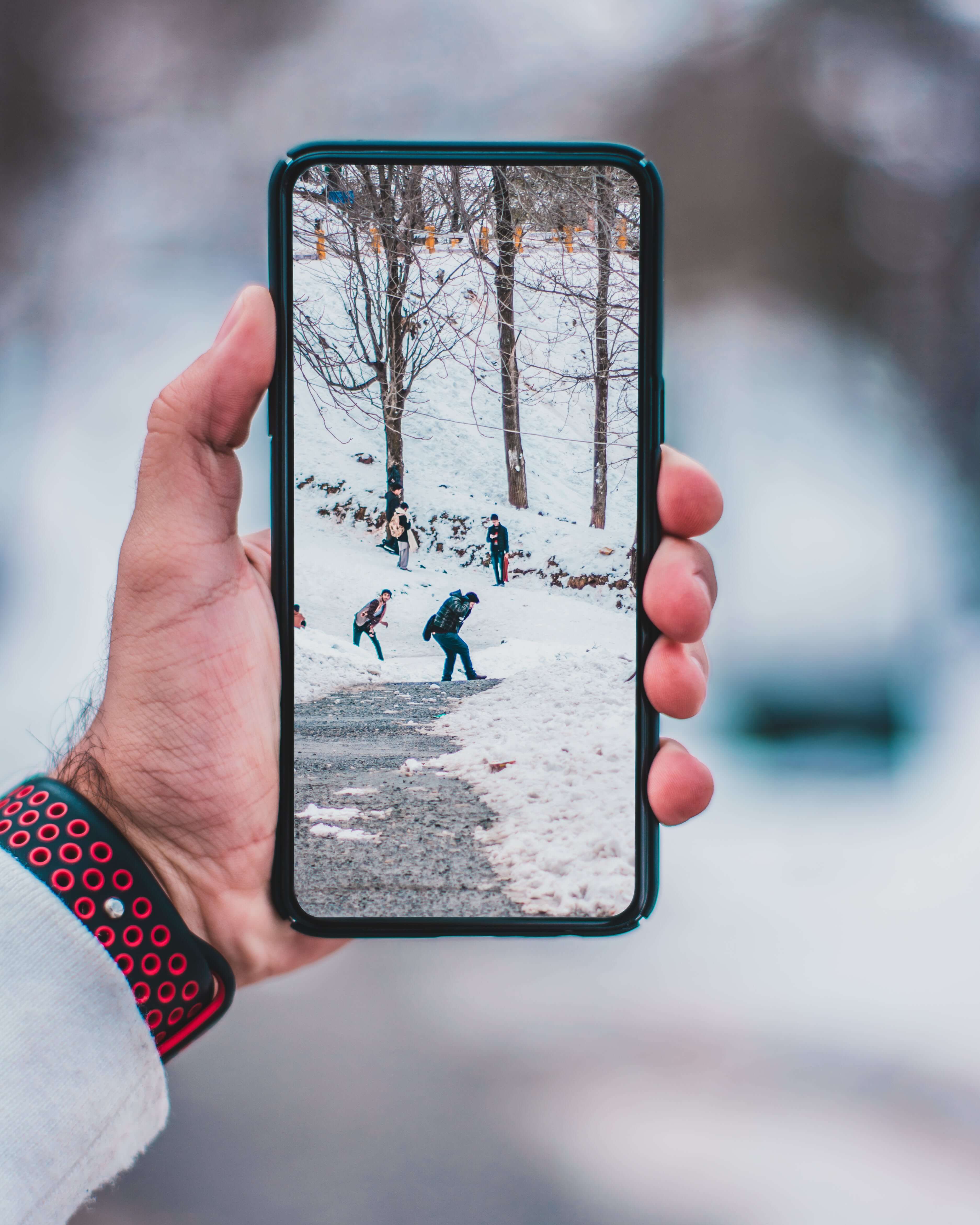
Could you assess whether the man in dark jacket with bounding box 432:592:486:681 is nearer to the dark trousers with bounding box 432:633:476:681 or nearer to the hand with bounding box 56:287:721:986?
the dark trousers with bounding box 432:633:476:681

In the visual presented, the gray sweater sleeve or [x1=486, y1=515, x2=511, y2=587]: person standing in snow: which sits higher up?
[x1=486, y1=515, x2=511, y2=587]: person standing in snow

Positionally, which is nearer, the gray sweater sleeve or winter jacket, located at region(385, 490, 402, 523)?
the gray sweater sleeve

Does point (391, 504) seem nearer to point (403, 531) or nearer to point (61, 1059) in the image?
point (403, 531)

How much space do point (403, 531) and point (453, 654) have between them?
96 millimetres

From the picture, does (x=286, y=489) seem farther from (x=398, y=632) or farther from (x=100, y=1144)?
(x=100, y=1144)

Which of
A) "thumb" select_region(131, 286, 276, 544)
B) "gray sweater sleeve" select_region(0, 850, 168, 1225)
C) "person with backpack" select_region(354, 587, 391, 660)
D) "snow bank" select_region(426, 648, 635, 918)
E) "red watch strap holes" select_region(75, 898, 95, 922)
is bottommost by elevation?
"gray sweater sleeve" select_region(0, 850, 168, 1225)

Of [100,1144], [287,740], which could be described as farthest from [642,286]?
[100,1144]

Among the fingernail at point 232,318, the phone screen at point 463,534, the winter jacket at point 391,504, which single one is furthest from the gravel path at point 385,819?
the fingernail at point 232,318

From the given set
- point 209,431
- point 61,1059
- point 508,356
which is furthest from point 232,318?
point 61,1059

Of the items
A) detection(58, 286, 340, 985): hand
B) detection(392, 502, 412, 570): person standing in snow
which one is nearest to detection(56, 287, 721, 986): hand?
detection(58, 286, 340, 985): hand

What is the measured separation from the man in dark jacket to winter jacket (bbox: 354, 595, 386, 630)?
4 centimetres

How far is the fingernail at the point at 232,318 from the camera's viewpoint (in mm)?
514

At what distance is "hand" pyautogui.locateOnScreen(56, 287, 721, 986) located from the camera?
1.82 ft

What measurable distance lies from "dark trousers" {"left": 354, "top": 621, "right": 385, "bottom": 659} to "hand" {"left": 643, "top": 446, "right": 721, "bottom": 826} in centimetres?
19
